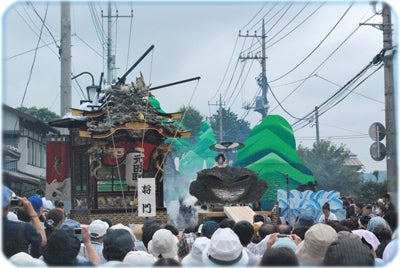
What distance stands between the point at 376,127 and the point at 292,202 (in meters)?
4.97

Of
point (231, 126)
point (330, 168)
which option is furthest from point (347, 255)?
point (231, 126)

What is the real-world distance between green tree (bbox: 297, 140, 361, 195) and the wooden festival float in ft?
83.1

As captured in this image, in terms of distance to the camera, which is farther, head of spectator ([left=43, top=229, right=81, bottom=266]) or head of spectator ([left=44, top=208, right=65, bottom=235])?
head of spectator ([left=44, top=208, right=65, bottom=235])

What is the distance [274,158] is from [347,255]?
67.6ft

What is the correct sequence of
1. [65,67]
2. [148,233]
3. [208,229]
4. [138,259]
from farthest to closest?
[65,67]
[208,229]
[148,233]
[138,259]

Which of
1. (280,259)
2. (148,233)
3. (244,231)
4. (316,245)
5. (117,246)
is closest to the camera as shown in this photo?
(280,259)

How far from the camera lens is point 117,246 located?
5273 mm

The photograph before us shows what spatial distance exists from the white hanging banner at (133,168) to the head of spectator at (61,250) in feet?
37.1

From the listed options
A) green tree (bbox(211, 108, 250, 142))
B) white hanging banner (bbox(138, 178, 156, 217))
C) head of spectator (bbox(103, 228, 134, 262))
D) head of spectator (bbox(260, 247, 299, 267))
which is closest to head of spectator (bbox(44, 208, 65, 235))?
head of spectator (bbox(103, 228, 134, 262))

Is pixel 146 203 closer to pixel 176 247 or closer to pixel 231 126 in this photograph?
pixel 176 247

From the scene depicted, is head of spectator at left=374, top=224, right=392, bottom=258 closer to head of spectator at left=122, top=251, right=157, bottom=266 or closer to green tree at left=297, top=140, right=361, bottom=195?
head of spectator at left=122, top=251, right=157, bottom=266

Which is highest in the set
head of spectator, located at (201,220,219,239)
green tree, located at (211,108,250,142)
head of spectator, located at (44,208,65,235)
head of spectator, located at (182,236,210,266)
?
green tree, located at (211,108,250,142)

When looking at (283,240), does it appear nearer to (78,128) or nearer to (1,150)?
(1,150)

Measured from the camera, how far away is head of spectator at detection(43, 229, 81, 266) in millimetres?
4633
